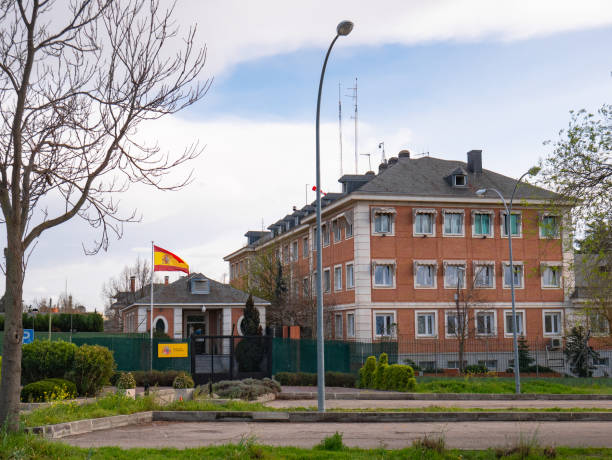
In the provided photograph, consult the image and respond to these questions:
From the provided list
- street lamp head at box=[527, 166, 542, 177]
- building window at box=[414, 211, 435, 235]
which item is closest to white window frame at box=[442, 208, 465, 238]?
building window at box=[414, 211, 435, 235]

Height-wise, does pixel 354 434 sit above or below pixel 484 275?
below

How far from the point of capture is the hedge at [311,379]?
35656mm

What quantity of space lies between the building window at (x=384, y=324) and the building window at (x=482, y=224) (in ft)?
26.7

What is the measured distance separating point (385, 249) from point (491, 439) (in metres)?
33.4

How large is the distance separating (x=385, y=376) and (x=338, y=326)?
19.4m

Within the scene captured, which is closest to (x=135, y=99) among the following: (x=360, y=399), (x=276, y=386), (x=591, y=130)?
(x=591, y=130)

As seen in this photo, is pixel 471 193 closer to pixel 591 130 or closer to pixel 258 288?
pixel 258 288

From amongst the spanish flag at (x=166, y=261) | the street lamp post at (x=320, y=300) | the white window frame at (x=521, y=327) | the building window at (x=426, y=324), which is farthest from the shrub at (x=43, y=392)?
the white window frame at (x=521, y=327)

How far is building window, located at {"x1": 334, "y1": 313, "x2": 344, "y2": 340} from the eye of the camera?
5151 centimetres

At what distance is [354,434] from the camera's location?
16.2 meters

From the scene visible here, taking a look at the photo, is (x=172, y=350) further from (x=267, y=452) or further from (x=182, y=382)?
(x=267, y=452)

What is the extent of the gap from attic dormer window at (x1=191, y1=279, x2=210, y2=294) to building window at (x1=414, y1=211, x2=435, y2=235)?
1502 cm

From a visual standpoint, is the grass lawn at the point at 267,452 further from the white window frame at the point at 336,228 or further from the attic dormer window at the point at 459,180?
the white window frame at the point at 336,228

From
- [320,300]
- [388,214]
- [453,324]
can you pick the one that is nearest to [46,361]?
[320,300]
